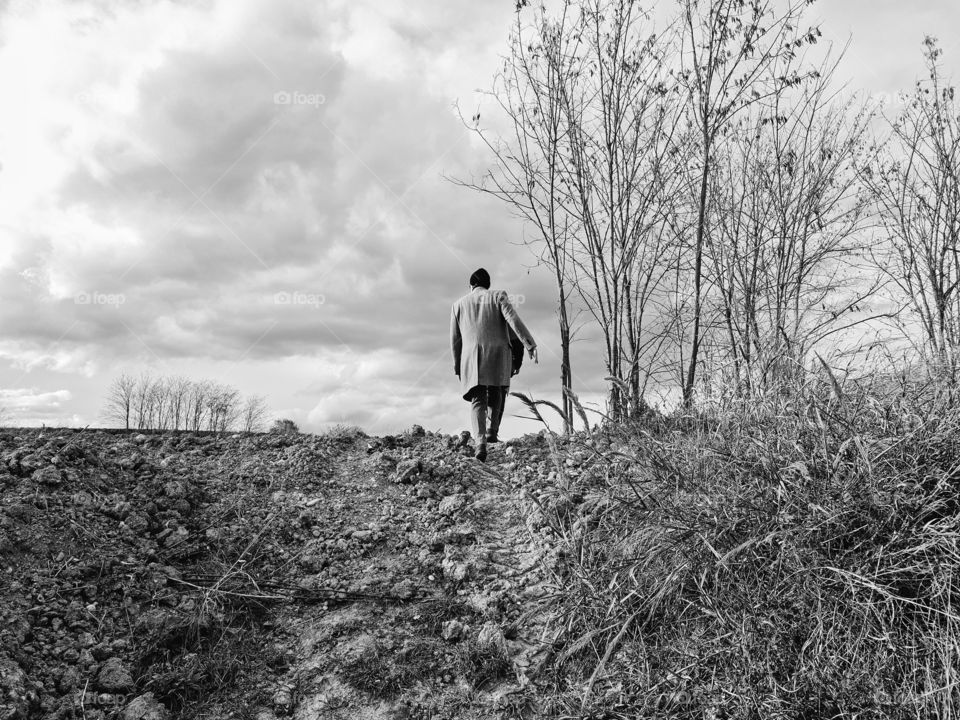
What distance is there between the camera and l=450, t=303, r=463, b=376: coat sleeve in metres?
7.34

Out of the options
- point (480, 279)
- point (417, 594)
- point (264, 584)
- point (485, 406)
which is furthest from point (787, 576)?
point (480, 279)

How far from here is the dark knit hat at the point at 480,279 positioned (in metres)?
7.42

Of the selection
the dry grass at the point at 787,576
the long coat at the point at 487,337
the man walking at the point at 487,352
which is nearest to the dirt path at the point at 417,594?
the dry grass at the point at 787,576

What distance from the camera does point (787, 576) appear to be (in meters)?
3.24

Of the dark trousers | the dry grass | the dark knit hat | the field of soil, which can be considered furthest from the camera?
the dark knit hat

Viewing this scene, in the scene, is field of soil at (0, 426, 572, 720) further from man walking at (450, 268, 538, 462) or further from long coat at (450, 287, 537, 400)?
long coat at (450, 287, 537, 400)

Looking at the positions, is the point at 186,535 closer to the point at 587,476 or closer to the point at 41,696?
the point at 41,696

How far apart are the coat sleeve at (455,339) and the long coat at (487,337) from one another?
63 millimetres

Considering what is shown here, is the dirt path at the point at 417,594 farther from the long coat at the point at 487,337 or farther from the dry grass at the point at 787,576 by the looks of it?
the long coat at the point at 487,337

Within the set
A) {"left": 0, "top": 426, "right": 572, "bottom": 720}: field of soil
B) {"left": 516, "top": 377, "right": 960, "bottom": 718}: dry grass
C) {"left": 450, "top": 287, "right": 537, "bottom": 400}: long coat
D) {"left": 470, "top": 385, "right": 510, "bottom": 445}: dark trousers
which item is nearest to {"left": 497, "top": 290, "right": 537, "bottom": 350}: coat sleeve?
{"left": 450, "top": 287, "right": 537, "bottom": 400}: long coat

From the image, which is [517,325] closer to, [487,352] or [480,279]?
[487,352]

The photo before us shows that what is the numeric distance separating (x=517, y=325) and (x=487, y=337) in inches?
12.7

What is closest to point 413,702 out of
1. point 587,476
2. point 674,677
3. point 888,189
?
point 674,677

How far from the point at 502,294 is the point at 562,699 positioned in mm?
4276
